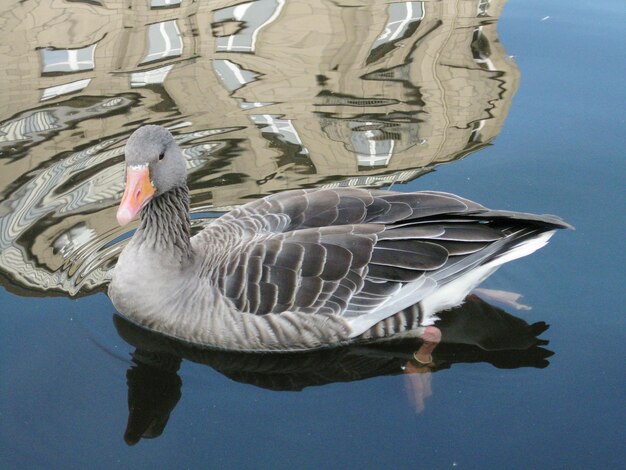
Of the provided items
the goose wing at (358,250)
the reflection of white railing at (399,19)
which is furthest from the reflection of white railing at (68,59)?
the goose wing at (358,250)

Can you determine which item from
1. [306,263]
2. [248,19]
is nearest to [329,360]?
[306,263]

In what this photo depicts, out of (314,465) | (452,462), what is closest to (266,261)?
(314,465)

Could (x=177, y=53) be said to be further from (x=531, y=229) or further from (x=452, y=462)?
(x=452, y=462)

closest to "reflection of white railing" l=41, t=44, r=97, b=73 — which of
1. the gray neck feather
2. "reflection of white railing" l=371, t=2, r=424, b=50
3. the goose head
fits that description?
"reflection of white railing" l=371, t=2, r=424, b=50

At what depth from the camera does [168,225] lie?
6.32 metres

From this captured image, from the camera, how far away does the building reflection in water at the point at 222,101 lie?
7.66m

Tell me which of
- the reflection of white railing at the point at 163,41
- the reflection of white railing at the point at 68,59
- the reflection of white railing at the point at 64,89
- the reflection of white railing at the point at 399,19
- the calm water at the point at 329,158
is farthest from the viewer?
the reflection of white railing at the point at 399,19

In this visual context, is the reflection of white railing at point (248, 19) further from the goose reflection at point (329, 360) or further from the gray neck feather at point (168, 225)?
the goose reflection at point (329, 360)

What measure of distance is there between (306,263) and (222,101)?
12.9 feet

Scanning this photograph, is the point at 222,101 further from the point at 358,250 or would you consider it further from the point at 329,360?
the point at 329,360

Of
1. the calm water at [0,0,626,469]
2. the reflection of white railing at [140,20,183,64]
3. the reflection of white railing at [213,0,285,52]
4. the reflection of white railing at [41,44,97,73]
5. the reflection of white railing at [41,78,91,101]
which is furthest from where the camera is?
the reflection of white railing at [213,0,285,52]

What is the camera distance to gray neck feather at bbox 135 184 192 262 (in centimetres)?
627

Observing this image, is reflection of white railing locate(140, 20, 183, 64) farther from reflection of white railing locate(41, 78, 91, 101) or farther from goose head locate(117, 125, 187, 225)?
goose head locate(117, 125, 187, 225)

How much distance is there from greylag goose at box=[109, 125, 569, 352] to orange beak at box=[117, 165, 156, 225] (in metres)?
0.01
